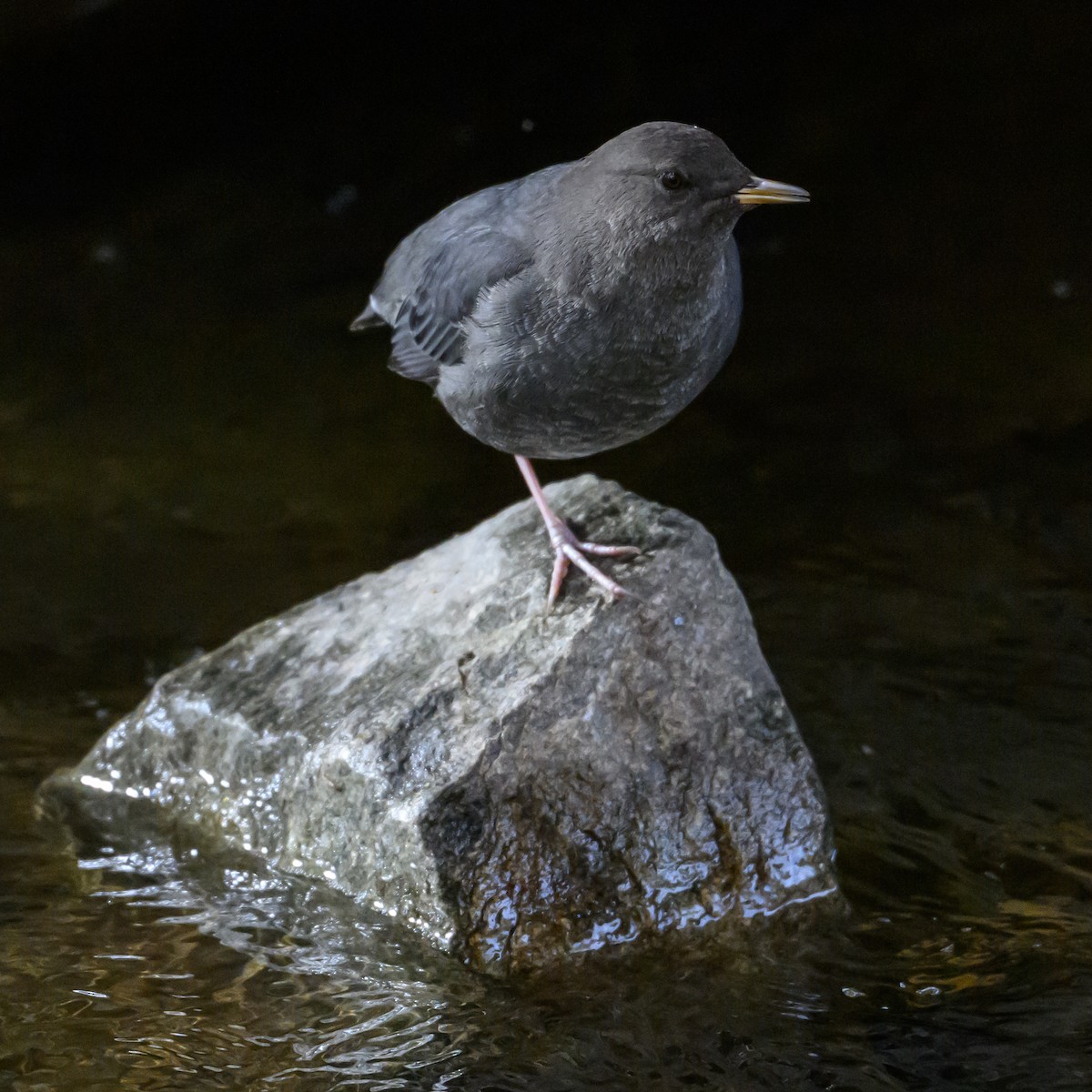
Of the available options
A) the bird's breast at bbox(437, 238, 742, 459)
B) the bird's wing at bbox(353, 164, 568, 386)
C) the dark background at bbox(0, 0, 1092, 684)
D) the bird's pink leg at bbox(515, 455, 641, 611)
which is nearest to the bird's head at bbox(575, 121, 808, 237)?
the bird's breast at bbox(437, 238, 742, 459)

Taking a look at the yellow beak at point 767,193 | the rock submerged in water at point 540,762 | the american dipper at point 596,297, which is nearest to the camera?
the yellow beak at point 767,193

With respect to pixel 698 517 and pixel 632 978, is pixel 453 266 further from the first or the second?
pixel 698 517

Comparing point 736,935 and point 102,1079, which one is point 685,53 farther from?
point 102,1079

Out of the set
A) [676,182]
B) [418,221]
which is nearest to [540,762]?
[676,182]

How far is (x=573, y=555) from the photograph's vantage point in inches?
136

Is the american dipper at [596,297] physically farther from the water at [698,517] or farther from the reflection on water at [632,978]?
the water at [698,517]

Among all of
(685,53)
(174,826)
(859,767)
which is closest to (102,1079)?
(174,826)

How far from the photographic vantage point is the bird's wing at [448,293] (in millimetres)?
3354

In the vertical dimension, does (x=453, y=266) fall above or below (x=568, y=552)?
above

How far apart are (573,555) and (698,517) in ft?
8.72

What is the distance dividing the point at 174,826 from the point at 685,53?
6.55 m

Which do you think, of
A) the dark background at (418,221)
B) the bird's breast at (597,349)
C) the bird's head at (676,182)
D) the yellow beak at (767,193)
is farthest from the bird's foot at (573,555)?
the dark background at (418,221)

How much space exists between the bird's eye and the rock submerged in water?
92cm

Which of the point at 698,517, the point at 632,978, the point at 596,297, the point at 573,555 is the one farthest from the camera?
the point at 698,517
